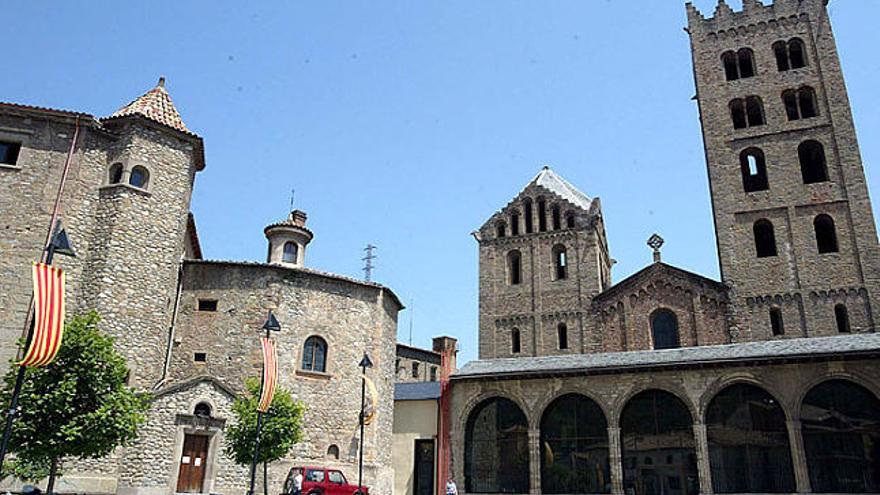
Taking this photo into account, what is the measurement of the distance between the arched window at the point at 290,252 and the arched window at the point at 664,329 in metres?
18.4

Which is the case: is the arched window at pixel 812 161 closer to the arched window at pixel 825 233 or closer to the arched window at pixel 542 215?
the arched window at pixel 825 233

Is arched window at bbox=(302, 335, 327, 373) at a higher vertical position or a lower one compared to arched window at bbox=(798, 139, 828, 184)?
lower

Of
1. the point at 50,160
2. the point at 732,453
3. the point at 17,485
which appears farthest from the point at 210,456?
the point at 732,453

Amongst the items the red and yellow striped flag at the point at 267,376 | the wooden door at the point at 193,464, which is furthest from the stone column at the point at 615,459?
the wooden door at the point at 193,464

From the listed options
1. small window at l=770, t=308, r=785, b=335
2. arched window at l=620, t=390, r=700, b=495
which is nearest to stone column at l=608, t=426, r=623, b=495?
arched window at l=620, t=390, r=700, b=495

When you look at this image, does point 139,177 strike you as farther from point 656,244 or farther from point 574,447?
point 656,244

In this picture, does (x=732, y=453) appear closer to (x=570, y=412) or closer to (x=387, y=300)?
(x=570, y=412)

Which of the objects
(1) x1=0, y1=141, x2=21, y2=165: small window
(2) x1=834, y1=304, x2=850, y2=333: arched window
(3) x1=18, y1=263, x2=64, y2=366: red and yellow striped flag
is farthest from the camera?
(2) x1=834, y1=304, x2=850, y2=333: arched window

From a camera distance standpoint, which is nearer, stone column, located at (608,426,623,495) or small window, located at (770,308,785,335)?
stone column, located at (608,426,623,495)

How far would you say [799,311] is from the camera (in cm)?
2878

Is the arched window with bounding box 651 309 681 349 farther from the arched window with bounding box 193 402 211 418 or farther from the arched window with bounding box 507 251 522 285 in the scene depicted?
the arched window with bounding box 193 402 211 418

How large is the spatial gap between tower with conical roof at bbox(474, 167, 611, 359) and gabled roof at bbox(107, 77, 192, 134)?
18942mm

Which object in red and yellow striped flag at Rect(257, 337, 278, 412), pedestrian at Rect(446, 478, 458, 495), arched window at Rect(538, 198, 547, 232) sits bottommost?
pedestrian at Rect(446, 478, 458, 495)

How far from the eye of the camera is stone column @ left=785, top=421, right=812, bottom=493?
1797 centimetres
